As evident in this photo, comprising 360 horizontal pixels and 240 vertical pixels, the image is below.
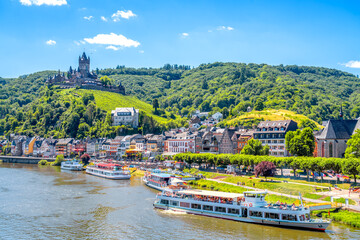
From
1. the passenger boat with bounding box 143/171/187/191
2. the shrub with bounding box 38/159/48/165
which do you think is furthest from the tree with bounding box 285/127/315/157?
the shrub with bounding box 38/159/48/165

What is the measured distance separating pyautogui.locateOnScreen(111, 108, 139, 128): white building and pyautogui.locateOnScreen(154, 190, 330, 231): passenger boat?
121893 millimetres

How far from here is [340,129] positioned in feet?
271

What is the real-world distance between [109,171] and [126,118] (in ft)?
278

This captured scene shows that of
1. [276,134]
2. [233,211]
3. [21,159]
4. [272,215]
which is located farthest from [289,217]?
[21,159]

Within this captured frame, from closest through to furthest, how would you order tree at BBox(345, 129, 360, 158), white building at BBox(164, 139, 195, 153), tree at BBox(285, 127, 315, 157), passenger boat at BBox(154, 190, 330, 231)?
1. passenger boat at BBox(154, 190, 330, 231)
2. tree at BBox(345, 129, 360, 158)
3. tree at BBox(285, 127, 315, 157)
4. white building at BBox(164, 139, 195, 153)

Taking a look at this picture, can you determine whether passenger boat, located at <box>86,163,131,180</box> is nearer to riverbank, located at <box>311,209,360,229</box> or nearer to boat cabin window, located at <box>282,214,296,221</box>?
boat cabin window, located at <box>282,214,296,221</box>

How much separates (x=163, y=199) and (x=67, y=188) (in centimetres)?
2741

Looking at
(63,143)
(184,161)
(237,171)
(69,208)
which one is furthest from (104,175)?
(63,143)

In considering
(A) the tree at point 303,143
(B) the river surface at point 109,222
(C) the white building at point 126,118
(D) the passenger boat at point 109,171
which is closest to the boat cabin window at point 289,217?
(B) the river surface at point 109,222

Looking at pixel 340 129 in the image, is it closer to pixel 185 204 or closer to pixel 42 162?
pixel 185 204

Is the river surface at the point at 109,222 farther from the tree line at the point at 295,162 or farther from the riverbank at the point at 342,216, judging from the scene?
the tree line at the point at 295,162

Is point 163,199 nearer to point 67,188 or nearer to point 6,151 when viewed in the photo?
point 67,188

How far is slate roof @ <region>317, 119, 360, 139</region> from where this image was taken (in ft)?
267

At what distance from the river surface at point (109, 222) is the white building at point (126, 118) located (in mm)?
111372
